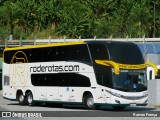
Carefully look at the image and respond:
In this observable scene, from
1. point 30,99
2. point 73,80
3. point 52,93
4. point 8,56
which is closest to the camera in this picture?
point 73,80

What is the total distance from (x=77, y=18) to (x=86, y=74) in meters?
56.5

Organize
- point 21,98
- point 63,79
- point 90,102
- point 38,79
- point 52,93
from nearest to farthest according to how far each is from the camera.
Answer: point 90,102
point 63,79
point 52,93
point 38,79
point 21,98

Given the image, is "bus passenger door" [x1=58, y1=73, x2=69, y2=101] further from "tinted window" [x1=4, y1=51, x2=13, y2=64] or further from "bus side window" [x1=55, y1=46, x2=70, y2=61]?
"tinted window" [x1=4, y1=51, x2=13, y2=64]

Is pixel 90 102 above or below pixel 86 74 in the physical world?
below

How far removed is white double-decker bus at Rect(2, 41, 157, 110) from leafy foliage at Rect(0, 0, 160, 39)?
50090 mm

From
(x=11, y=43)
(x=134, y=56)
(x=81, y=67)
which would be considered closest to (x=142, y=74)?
(x=134, y=56)

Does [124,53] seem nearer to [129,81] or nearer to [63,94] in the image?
[129,81]

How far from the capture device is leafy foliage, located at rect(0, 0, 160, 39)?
8469cm

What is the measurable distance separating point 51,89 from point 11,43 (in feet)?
122

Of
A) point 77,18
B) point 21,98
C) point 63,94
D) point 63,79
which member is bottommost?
point 21,98

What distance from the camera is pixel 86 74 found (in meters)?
28.7

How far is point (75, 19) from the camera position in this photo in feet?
277

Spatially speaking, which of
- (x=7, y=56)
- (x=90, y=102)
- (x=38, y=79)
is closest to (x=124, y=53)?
(x=90, y=102)

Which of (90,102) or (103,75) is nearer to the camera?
(103,75)
